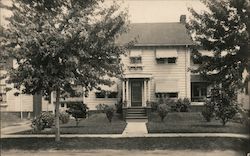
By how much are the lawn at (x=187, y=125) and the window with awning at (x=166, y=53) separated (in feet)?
13.6

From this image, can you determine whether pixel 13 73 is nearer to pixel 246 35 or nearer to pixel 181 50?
pixel 246 35

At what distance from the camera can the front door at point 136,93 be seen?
67.2 feet

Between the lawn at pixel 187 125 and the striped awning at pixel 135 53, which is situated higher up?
the striped awning at pixel 135 53

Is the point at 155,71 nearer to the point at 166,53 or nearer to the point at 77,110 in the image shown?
the point at 166,53

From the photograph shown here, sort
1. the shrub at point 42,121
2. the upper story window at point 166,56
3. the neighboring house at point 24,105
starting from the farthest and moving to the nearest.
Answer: the neighboring house at point 24,105 → the upper story window at point 166,56 → the shrub at point 42,121

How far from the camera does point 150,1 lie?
1172 centimetres

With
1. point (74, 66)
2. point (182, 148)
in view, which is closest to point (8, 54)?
point (74, 66)

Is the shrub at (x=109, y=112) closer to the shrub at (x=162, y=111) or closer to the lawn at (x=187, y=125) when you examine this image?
the lawn at (x=187, y=125)

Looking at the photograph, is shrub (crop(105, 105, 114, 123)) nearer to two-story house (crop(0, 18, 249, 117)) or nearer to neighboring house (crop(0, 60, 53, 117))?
two-story house (crop(0, 18, 249, 117))

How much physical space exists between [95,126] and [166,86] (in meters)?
4.36

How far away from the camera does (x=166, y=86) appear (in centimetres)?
2027

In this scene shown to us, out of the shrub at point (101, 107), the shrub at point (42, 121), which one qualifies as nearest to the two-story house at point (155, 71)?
the shrub at point (101, 107)

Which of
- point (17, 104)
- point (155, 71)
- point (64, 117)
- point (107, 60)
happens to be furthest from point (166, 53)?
point (107, 60)

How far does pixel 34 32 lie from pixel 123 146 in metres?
4.46
